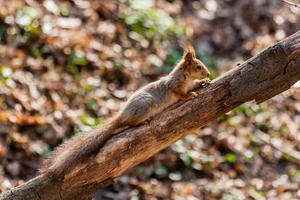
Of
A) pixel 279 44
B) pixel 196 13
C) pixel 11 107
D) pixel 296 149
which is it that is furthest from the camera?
pixel 196 13

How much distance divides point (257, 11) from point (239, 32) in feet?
2.13

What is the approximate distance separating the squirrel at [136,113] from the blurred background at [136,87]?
1.57m

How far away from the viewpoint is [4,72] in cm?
745

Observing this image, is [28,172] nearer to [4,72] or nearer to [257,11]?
[4,72]

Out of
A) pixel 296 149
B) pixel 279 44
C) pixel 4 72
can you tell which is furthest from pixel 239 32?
pixel 279 44

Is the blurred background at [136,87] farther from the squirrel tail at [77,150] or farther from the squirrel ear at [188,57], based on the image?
the squirrel ear at [188,57]

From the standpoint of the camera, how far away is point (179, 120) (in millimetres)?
Result: 4969

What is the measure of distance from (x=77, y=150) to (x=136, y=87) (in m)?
3.31

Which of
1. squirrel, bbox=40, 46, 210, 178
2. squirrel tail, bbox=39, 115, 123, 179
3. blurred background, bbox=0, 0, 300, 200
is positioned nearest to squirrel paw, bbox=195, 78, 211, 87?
squirrel, bbox=40, 46, 210, 178

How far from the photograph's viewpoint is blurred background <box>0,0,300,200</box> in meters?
6.96

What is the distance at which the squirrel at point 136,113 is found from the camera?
5008 millimetres

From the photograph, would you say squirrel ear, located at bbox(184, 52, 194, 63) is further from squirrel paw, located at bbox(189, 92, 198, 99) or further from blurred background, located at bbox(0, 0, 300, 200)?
blurred background, located at bbox(0, 0, 300, 200)

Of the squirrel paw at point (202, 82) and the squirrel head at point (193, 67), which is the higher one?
the squirrel paw at point (202, 82)

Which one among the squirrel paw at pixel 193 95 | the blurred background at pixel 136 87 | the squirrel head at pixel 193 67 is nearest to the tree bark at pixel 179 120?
the squirrel paw at pixel 193 95
